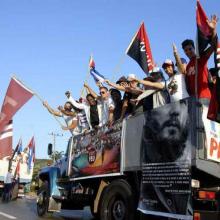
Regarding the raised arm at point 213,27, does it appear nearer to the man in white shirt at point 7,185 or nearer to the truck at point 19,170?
the man in white shirt at point 7,185

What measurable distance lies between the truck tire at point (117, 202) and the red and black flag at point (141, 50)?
3.55 meters

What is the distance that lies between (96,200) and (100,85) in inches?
108

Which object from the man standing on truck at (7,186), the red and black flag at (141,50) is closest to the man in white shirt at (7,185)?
the man standing on truck at (7,186)

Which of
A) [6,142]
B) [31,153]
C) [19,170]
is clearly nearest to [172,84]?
[6,142]

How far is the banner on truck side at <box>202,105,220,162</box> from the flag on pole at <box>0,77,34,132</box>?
28.9 ft

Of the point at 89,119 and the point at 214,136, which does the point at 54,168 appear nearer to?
the point at 89,119

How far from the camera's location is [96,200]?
29.1 feet

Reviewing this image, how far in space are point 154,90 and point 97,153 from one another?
2.02 meters

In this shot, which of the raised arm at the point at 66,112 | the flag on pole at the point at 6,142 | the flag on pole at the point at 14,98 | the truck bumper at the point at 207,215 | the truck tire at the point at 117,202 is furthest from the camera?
the flag on pole at the point at 6,142

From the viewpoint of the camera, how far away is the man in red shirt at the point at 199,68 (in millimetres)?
6570

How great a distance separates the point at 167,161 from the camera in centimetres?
689

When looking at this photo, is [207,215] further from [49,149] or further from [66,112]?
[49,149]

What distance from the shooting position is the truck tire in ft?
25.3

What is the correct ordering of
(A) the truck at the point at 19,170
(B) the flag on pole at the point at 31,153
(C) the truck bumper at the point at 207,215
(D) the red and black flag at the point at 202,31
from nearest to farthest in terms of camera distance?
(C) the truck bumper at the point at 207,215 → (D) the red and black flag at the point at 202,31 → (A) the truck at the point at 19,170 → (B) the flag on pole at the point at 31,153
